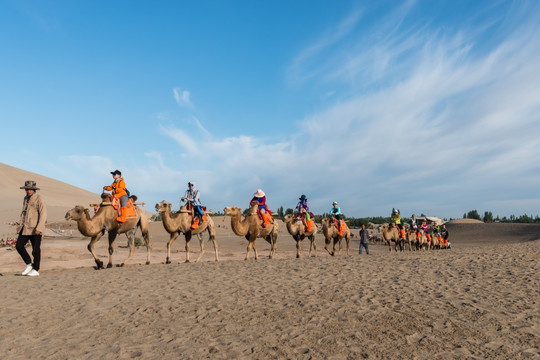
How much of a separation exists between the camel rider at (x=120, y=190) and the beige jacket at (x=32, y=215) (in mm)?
2645

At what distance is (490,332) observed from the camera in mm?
5527

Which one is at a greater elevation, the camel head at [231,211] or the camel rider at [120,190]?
the camel rider at [120,190]

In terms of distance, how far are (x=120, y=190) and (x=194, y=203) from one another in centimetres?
312

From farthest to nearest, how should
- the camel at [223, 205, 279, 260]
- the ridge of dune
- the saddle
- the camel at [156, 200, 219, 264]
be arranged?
the ridge of dune < the camel at [223, 205, 279, 260] < the camel at [156, 200, 219, 264] < the saddle

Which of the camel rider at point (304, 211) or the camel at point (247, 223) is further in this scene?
the camel rider at point (304, 211)

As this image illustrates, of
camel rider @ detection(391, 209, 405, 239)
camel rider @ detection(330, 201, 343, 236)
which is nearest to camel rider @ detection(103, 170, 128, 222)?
camel rider @ detection(330, 201, 343, 236)

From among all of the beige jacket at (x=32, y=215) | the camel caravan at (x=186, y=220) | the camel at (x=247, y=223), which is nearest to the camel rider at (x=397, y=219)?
the camel caravan at (x=186, y=220)

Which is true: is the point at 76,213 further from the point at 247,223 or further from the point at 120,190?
the point at 247,223

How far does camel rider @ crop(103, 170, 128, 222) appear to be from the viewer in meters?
14.1

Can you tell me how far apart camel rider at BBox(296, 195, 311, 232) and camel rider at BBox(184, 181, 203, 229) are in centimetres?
495

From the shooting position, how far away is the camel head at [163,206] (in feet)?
50.2

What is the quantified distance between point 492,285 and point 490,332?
13.8 ft

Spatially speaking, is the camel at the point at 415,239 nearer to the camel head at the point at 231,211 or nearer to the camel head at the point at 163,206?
the camel head at the point at 231,211

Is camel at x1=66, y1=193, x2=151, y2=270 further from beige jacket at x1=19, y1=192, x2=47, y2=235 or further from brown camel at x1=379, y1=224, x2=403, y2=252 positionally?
brown camel at x1=379, y1=224, x2=403, y2=252
